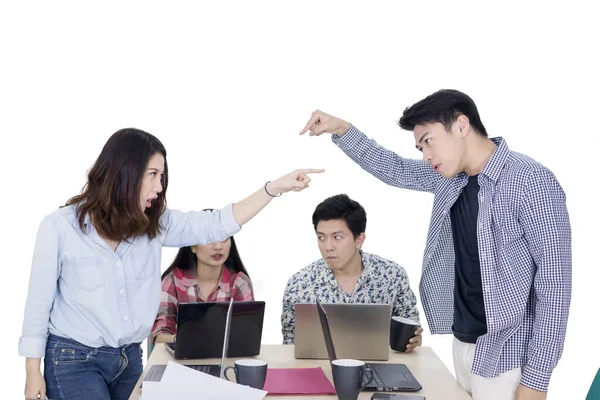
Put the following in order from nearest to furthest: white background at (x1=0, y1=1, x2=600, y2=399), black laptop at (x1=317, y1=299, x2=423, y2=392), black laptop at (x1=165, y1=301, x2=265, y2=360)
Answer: black laptop at (x1=317, y1=299, x2=423, y2=392), black laptop at (x1=165, y1=301, x2=265, y2=360), white background at (x1=0, y1=1, x2=600, y2=399)

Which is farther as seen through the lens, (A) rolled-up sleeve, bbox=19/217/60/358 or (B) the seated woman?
(B) the seated woman

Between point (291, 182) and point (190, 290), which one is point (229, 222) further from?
point (190, 290)

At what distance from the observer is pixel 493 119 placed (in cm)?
409

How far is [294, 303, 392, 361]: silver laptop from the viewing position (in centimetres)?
239

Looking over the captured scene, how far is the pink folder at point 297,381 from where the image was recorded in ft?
6.84

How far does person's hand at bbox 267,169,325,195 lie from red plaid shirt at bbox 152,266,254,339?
2.95 feet

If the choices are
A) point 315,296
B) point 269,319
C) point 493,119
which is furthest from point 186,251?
point 493,119

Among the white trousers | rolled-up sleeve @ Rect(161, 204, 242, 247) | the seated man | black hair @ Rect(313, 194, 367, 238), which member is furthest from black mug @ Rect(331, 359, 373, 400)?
black hair @ Rect(313, 194, 367, 238)

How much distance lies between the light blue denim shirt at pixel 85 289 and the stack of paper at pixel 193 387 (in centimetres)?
46

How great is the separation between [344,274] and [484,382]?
3.51 ft

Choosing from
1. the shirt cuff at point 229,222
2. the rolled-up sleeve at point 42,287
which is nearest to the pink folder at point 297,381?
the shirt cuff at point 229,222

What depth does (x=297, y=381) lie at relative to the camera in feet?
7.16

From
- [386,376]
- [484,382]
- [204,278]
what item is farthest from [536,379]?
[204,278]

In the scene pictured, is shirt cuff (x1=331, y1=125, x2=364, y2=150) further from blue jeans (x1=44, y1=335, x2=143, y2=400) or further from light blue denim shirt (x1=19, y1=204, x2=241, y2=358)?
blue jeans (x1=44, y1=335, x2=143, y2=400)
